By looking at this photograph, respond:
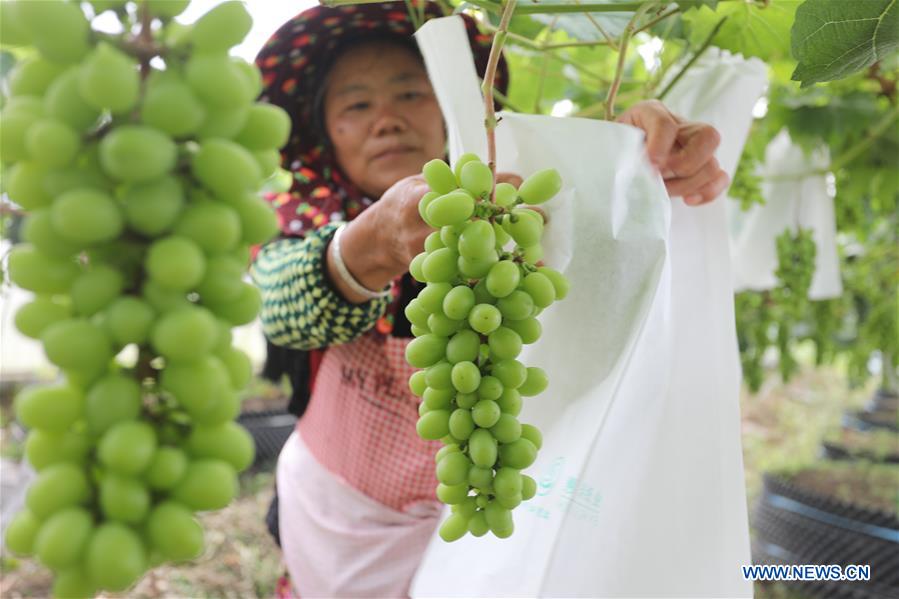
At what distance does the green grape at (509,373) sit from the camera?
1.44ft

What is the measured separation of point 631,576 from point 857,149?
115 centimetres

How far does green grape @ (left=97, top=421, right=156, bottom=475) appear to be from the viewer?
0.28m

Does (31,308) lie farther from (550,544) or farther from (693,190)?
A: (693,190)

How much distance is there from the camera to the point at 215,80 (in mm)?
294

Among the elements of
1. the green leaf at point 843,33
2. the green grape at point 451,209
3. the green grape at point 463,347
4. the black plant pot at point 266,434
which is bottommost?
the black plant pot at point 266,434

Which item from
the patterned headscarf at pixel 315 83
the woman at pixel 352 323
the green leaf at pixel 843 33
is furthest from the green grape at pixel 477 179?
the patterned headscarf at pixel 315 83

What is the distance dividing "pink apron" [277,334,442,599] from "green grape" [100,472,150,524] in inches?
28.7

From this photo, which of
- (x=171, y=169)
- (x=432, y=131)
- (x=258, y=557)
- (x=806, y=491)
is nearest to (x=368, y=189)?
(x=432, y=131)

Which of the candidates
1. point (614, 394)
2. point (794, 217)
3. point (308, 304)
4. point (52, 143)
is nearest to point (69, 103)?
point (52, 143)

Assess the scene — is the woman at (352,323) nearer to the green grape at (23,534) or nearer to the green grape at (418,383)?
the green grape at (418,383)

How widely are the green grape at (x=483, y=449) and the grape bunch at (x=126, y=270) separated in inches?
6.1

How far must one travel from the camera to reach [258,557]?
2.36 metres

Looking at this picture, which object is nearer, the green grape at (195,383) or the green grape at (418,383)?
the green grape at (195,383)

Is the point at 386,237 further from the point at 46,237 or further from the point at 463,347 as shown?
the point at 46,237
